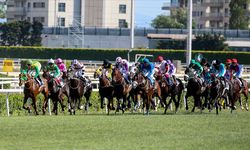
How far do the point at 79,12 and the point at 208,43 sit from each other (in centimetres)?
2469

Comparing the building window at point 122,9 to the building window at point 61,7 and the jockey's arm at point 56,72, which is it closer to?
the building window at point 61,7

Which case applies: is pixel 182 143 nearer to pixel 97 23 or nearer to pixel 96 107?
pixel 96 107

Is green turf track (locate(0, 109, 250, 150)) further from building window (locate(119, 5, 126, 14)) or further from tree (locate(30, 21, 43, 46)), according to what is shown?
building window (locate(119, 5, 126, 14))

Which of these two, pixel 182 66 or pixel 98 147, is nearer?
pixel 98 147

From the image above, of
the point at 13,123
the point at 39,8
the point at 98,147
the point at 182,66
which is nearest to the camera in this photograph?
the point at 98,147

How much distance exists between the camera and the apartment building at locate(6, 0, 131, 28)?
10269 cm

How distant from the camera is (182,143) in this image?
19.0m

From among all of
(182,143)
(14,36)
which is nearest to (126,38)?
(14,36)

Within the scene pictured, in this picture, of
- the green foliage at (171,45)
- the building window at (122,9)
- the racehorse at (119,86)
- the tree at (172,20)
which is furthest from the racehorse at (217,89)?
the tree at (172,20)

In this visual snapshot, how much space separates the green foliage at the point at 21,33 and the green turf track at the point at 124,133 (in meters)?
62.3

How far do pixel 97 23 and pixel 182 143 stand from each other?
282ft

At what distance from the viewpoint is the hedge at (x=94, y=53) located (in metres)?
73.1

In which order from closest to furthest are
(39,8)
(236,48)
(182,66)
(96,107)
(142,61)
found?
(142,61) → (96,107) → (182,66) → (236,48) → (39,8)

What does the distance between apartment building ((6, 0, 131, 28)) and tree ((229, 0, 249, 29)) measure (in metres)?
11.5
